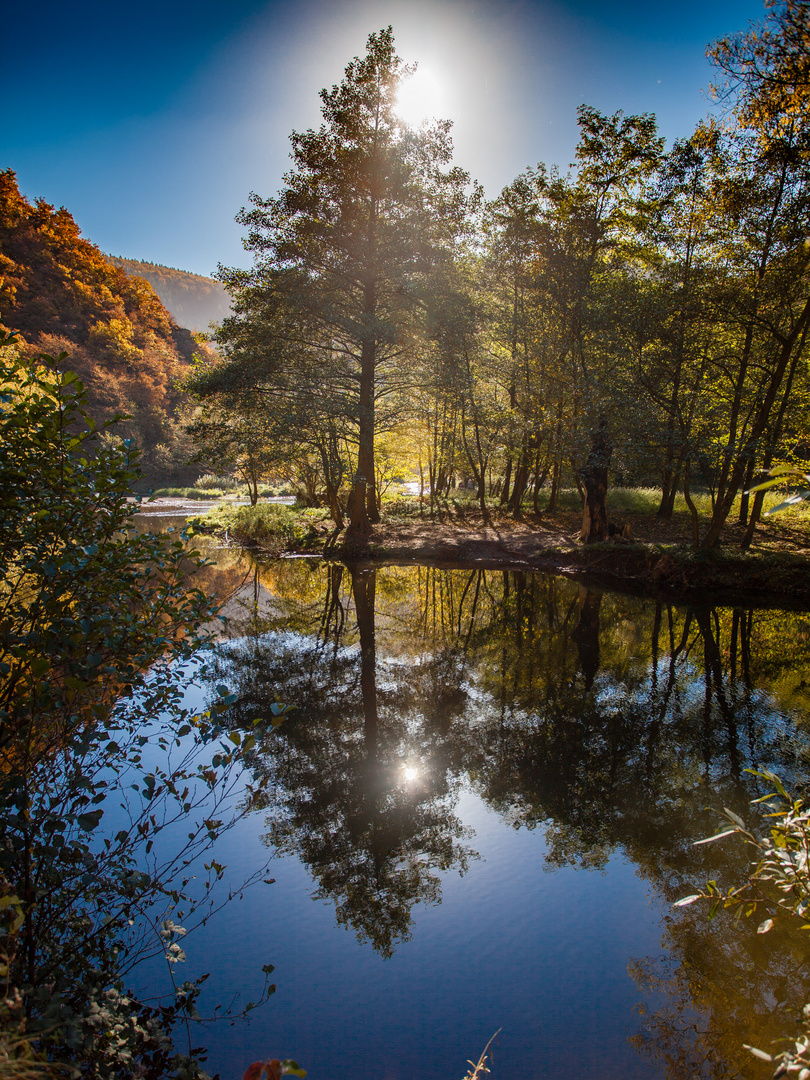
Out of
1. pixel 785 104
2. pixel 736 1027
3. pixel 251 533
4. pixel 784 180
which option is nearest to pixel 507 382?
pixel 784 180

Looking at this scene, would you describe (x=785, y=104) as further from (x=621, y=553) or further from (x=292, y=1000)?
(x=292, y=1000)

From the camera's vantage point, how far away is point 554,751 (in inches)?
259

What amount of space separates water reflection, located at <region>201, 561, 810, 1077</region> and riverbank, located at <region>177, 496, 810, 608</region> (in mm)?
1728

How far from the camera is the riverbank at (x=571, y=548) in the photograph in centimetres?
1416

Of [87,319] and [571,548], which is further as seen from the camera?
[87,319]

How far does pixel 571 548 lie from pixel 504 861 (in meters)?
14.9

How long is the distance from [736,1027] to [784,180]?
647 inches

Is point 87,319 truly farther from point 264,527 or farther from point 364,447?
point 364,447

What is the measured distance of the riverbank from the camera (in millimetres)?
14156

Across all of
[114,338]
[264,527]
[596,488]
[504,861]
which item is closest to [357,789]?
[504,861]

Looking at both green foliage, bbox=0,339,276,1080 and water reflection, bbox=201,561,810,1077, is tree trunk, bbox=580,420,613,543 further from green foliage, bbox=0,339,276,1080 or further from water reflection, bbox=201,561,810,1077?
green foliage, bbox=0,339,276,1080

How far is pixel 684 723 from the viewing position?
23.9 feet

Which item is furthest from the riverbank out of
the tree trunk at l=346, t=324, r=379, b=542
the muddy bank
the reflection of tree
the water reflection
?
the reflection of tree

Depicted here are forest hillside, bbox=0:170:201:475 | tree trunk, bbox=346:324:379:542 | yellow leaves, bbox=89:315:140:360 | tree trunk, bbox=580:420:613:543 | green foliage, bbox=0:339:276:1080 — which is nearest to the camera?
green foliage, bbox=0:339:276:1080
